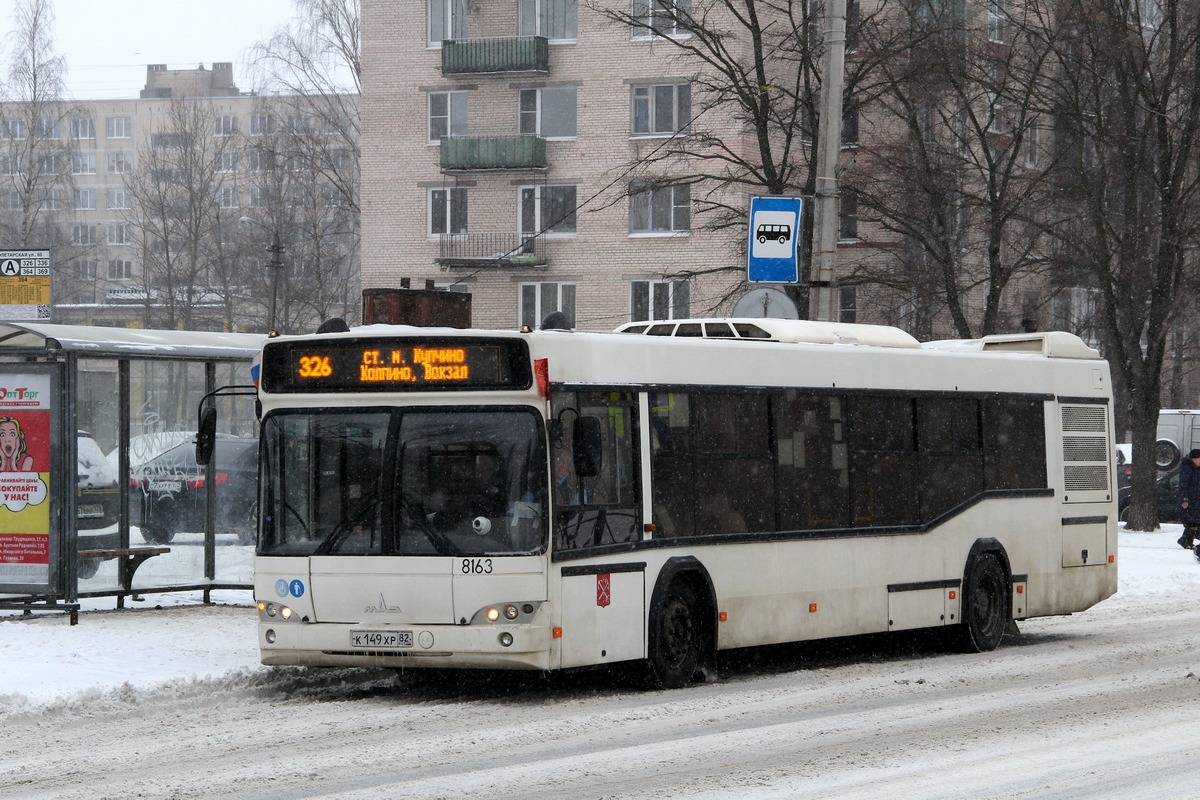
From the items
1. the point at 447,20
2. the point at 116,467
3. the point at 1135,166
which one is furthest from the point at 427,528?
the point at 447,20

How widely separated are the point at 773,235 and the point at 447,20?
122 feet

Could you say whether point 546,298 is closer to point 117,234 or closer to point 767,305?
point 767,305

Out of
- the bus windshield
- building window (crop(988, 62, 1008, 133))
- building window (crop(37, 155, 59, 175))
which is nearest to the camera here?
the bus windshield

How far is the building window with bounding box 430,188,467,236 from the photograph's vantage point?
5453 cm

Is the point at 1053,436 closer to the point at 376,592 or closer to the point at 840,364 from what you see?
the point at 840,364

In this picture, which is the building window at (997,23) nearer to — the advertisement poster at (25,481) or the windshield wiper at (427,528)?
the advertisement poster at (25,481)

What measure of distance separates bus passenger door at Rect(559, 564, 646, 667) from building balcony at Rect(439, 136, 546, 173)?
40924 mm

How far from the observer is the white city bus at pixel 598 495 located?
474 inches

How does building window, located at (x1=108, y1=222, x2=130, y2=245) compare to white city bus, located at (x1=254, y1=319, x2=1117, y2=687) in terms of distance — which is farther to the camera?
building window, located at (x1=108, y1=222, x2=130, y2=245)

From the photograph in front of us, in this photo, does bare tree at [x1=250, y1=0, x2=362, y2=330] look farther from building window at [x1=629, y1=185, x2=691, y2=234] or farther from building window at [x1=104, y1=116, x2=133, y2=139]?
building window at [x1=104, y1=116, x2=133, y2=139]

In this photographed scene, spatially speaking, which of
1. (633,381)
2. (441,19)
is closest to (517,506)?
(633,381)

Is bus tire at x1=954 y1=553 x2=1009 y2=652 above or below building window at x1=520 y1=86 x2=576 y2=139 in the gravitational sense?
below

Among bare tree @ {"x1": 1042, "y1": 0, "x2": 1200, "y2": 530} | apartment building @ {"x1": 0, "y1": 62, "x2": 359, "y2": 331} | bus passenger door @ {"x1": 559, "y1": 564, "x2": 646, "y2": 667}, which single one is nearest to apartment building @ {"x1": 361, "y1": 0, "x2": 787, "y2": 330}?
apartment building @ {"x1": 0, "y1": 62, "x2": 359, "y2": 331}

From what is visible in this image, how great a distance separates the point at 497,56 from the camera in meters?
53.2
